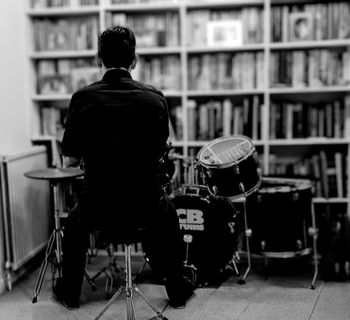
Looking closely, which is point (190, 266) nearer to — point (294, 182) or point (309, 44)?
point (294, 182)

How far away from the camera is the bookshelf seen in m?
3.42

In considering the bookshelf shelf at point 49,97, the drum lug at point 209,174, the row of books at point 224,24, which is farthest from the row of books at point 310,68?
the bookshelf shelf at point 49,97

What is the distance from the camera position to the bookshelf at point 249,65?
11.2 ft

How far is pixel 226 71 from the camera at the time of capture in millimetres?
3539

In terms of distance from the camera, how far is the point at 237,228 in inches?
119

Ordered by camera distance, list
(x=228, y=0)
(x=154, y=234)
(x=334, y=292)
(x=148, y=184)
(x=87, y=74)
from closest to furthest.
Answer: (x=148, y=184), (x=154, y=234), (x=334, y=292), (x=228, y=0), (x=87, y=74)

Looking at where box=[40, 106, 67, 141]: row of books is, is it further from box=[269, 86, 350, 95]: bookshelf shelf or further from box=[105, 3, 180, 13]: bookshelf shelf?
box=[269, 86, 350, 95]: bookshelf shelf

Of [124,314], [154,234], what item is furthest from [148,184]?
[124,314]

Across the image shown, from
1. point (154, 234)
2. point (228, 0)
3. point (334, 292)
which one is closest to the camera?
point (154, 234)

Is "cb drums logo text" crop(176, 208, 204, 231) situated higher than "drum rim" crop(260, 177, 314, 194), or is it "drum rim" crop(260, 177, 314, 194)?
"drum rim" crop(260, 177, 314, 194)

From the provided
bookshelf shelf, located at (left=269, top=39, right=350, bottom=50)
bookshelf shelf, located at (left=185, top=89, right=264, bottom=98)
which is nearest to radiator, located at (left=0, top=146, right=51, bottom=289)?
bookshelf shelf, located at (left=185, top=89, right=264, bottom=98)

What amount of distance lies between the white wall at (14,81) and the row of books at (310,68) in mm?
1758

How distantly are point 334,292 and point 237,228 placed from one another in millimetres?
682

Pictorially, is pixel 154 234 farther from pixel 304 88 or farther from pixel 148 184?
pixel 304 88
